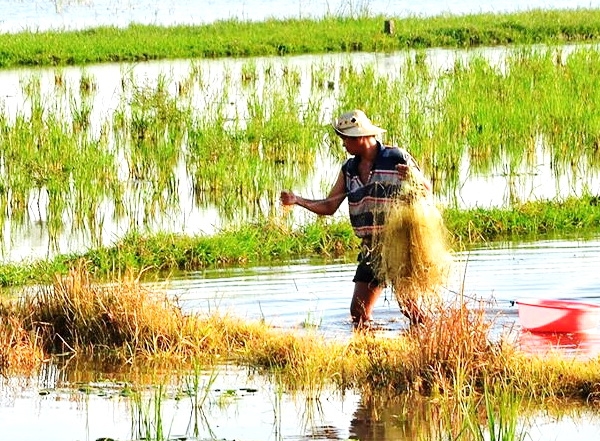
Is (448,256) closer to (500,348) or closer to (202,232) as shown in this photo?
(500,348)

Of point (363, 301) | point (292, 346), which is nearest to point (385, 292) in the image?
point (363, 301)

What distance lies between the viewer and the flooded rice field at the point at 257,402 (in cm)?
552

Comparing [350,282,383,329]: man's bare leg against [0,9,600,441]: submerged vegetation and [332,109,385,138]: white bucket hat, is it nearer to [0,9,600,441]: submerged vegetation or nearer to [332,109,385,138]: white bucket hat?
[0,9,600,441]: submerged vegetation

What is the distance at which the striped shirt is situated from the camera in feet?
22.9

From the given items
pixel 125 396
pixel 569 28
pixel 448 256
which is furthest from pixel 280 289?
pixel 569 28

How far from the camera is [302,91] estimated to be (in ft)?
58.3

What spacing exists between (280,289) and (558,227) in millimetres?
2725

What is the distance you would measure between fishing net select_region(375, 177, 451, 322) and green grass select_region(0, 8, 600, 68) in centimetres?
1614

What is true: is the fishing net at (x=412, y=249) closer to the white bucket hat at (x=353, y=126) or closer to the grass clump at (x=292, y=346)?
the grass clump at (x=292, y=346)

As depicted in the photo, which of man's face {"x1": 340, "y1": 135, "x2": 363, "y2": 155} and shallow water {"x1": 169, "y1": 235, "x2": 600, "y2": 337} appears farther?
shallow water {"x1": 169, "y1": 235, "x2": 600, "y2": 337}

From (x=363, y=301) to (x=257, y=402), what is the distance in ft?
4.50

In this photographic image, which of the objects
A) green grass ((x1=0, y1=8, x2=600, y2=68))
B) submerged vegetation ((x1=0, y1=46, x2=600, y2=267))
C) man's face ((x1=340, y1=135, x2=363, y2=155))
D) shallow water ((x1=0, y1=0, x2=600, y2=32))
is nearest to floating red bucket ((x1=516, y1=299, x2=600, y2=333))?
man's face ((x1=340, y1=135, x2=363, y2=155))

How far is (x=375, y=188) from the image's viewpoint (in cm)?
702

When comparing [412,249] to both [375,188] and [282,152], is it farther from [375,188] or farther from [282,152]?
[282,152]
